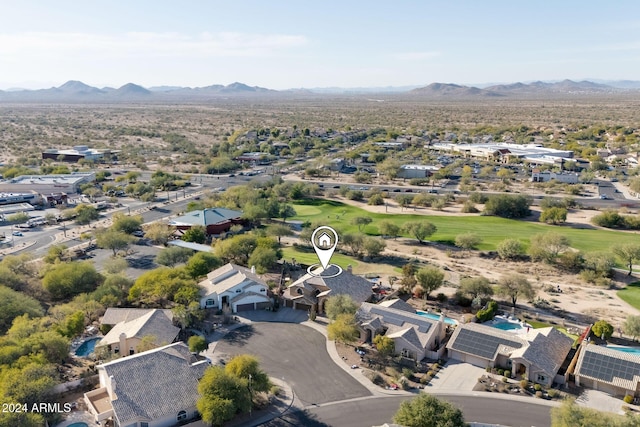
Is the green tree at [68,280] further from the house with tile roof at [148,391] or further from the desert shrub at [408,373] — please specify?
the desert shrub at [408,373]

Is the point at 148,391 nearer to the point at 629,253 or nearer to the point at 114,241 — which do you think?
the point at 114,241

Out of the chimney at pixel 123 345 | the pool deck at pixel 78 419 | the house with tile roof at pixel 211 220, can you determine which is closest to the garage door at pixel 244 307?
the chimney at pixel 123 345

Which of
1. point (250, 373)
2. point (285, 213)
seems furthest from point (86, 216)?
point (250, 373)

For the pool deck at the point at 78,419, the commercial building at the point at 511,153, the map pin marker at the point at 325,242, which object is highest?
the commercial building at the point at 511,153

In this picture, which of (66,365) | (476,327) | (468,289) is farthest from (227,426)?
(468,289)

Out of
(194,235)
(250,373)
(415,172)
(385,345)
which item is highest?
(415,172)
